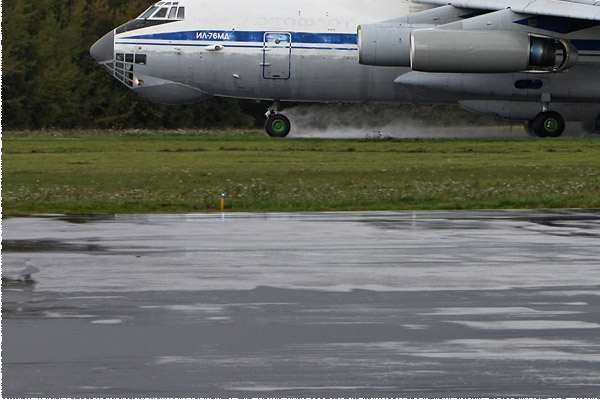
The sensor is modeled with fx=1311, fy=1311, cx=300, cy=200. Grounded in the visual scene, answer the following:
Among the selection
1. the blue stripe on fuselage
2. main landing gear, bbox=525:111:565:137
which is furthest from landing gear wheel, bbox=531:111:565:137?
the blue stripe on fuselage

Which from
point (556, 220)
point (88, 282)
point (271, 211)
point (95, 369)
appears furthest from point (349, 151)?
point (95, 369)

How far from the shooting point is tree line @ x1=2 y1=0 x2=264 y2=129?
2251 inches

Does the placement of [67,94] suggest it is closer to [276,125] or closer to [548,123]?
[276,125]

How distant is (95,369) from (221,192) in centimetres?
1328

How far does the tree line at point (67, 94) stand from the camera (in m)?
57.2

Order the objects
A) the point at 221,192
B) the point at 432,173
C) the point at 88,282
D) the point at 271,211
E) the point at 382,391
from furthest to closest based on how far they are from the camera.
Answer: the point at 432,173
the point at 221,192
the point at 271,211
the point at 88,282
the point at 382,391

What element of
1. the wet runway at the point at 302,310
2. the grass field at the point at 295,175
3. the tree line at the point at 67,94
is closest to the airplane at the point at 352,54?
the grass field at the point at 295,175

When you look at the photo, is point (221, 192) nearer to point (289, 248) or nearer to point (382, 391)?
point (289, 248)

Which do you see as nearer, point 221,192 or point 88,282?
point 88,282

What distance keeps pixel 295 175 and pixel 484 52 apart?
38.0 feet

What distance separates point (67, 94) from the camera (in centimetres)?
5819

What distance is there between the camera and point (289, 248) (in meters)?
13.6

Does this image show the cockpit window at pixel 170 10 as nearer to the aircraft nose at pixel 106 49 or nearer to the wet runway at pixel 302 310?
the aircraft nose at pixel 106 49

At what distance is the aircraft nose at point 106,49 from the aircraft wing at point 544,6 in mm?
8421
